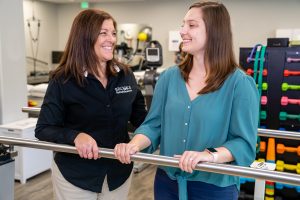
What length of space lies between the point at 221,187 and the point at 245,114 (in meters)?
0.31

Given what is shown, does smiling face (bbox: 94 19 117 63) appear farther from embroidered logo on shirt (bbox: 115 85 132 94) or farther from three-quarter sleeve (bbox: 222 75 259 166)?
three-quarter sleeve (bbox: 222 75 259 166)

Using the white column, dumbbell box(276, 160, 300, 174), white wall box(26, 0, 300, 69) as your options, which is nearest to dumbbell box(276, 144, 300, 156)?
dumbbell box(276, 160, 300, 174)

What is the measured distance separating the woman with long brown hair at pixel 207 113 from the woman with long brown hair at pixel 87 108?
1.03 feet

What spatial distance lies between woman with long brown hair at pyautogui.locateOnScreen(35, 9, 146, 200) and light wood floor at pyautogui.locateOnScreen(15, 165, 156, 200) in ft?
6.68

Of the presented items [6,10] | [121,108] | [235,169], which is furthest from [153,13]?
[235,169]

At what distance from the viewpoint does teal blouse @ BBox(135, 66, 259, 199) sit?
133cm

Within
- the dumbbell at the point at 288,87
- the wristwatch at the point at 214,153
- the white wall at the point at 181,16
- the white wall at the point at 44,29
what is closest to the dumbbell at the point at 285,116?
the dumbbell at the point at 288,87

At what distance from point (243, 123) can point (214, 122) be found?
0.35 feet

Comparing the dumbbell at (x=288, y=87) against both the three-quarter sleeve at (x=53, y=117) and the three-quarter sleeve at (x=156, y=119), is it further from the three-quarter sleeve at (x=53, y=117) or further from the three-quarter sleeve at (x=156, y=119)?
the three-quarter sleeve at (x=53, y=117)

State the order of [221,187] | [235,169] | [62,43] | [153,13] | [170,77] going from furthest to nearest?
[62,43], [153,13], [170,77], [221,187], [235,169]

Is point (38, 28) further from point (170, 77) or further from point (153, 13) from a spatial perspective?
point (170, 77)

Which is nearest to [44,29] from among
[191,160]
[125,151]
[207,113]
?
[125,151]

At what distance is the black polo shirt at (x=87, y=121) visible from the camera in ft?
5.50

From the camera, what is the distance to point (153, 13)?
9039 mm
